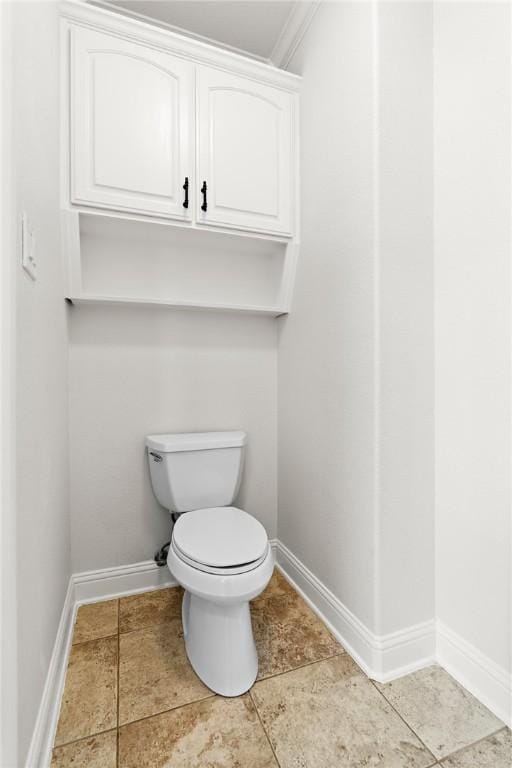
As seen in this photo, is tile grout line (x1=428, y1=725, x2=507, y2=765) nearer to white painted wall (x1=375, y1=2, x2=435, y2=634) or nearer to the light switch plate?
white painted wall (x1=375, y1=2, x2=435, y2=634)

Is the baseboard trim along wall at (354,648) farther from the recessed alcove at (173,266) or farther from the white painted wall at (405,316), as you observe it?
the recessed alcove at (173,266)

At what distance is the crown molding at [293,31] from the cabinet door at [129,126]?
47cm

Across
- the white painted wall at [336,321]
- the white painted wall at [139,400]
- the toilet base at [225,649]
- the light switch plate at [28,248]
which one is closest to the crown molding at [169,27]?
the white painted wall at [336,321]

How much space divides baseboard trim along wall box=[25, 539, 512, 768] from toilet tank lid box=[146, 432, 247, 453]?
0.58 m

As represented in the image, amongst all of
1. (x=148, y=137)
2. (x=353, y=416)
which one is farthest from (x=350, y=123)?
(x=353, y=416)

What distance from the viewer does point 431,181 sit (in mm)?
1224

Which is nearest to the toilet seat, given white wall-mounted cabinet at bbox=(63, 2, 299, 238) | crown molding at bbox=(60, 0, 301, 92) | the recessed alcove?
the recessed alcove

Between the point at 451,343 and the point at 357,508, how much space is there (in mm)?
621

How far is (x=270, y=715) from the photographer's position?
1.05 meters

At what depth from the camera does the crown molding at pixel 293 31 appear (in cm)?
145

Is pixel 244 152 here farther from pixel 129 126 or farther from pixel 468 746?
pixel 468 746

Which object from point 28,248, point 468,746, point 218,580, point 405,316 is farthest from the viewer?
point 405,316

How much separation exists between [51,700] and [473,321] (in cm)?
160

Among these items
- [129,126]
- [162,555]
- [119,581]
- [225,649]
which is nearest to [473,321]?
[225,649]
